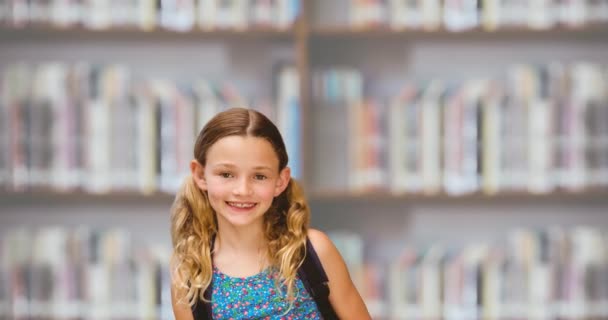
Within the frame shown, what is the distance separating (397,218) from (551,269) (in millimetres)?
558

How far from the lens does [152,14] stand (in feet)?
9.09

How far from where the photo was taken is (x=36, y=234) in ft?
9.21

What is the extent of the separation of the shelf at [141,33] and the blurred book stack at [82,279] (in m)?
0.63

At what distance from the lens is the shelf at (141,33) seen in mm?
2713

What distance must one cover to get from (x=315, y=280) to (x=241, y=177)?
0.16m

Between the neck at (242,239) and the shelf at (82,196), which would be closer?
the neck at (242,239)

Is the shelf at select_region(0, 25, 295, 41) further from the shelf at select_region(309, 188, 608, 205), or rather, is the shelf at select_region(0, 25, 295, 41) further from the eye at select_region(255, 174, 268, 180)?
the eye at select_region(255, 174, 268, 180)

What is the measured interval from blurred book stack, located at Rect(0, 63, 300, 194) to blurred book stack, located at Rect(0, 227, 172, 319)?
18 centimetres

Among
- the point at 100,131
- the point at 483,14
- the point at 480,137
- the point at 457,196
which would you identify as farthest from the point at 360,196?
the point at 100,131

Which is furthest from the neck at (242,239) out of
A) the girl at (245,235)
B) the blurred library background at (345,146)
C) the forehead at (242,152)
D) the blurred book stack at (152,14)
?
the blurred book stack at (152,14)

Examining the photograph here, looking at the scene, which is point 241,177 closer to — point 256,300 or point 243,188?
point 243,188

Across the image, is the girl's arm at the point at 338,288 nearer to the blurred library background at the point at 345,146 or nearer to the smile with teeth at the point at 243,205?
the smile with teeth at the point at 243,205

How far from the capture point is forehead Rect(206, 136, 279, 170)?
103cm

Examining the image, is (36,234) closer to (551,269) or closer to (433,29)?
(433,29)
